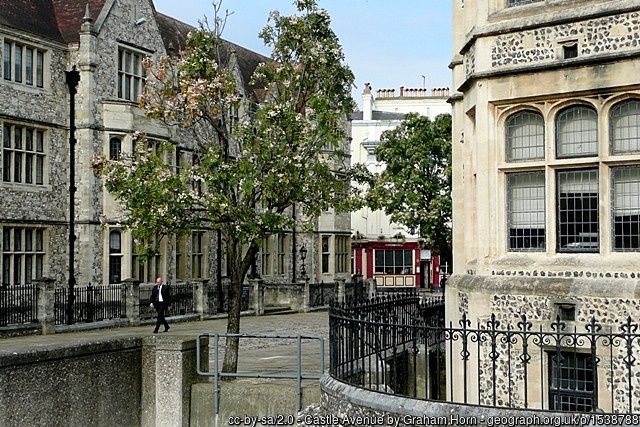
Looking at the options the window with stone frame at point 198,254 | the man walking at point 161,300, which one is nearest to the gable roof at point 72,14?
the window with stone frame at point 198,254

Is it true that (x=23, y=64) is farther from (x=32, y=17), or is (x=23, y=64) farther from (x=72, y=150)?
(x=72, y=150)

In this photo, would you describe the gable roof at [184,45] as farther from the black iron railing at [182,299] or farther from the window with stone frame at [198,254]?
the black iron railing at [182,299]

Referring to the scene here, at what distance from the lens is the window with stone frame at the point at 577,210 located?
13125 mm

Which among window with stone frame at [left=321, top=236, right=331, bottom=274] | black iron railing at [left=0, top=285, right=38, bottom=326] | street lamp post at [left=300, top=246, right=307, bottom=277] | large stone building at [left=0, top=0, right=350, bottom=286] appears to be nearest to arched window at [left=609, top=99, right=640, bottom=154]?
large stone building at [left=0, top=0, right=350, bottom=286]

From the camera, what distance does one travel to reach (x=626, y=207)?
12891 millimetres

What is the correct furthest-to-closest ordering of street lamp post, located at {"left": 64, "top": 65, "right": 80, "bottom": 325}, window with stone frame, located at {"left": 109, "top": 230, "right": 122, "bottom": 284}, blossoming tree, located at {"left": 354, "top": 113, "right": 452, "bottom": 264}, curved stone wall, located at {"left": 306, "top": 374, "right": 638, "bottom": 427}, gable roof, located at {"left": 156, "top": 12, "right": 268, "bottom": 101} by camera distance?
blossoming tree, located at {"left": 354, "top": 113, "right": 452, "bottom": 264}, gable roof, located at {"left": 156, "top": 12, "right": 268, "bottom": 101}, window with stone frame, located at {"left": 109, "top": 230, "right": 122, "bottom": 284}, street lamp post, located at {"left": 64, "top": 65, "right": 80, "bottom": 325}, curved stone wall, located at {"left": 306, "top": 374, "right": 638, "bottom": 427}

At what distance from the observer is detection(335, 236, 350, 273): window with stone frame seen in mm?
52397

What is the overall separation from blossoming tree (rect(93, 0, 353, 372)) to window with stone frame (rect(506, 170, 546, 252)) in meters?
3.91

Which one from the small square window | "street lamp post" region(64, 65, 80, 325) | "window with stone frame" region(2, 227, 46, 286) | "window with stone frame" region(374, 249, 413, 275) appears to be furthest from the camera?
"window with stone frame" region(374, 249, 413, 275)

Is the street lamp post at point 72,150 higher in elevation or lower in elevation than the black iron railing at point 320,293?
higher

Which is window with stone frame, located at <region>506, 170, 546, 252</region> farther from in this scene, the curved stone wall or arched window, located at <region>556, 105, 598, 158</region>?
the curved stone wall

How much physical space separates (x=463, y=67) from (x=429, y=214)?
3034 centimetres

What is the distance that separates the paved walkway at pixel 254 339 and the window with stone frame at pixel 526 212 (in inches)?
184

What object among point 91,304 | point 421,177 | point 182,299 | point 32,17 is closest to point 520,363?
point 91,304
